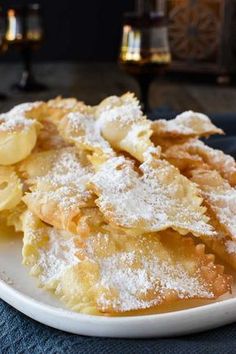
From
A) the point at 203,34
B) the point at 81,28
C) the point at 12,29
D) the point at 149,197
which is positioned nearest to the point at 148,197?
the point at 149,197

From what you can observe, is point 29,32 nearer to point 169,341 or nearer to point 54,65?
point 54,65

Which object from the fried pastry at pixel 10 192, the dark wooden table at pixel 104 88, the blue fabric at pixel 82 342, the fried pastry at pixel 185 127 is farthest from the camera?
the dark wooden table at pixel 104 88

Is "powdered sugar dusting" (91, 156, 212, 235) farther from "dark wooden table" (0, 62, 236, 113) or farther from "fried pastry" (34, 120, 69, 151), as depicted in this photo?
"dark wooden table" (0, 62, 236, 113)

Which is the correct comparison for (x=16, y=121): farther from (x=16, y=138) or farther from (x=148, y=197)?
(x=148, y=197)

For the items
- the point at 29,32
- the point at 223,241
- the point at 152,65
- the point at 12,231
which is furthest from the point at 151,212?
the point at 29,32

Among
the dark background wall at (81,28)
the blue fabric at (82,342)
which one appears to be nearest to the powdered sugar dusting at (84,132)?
the blue fabric at (82,342)

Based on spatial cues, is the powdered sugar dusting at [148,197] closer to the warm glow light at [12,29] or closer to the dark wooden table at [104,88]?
the dark wooden table at [104,88]
